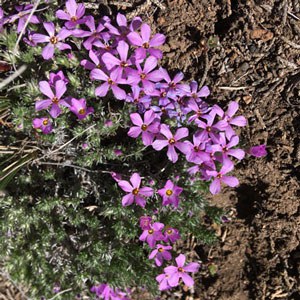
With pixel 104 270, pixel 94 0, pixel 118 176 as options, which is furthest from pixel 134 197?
pixel 94 0

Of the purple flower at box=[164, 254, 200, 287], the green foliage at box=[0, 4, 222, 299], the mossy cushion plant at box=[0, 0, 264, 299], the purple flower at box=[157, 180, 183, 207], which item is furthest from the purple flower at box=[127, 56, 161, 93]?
the purple flower at box=[164, 254, 200, 287]

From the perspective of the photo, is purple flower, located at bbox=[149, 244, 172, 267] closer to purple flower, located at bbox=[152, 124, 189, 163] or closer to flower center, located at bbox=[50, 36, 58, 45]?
purple flower, located at bbox=[152, 124, 189, 163]

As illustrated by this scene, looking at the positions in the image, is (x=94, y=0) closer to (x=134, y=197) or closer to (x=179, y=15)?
(x=179, y=15)

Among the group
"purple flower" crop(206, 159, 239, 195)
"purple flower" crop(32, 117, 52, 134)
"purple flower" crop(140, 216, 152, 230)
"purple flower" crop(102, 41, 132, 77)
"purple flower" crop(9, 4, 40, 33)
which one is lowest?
"purple flower" crop(140, 216, 152, 230)

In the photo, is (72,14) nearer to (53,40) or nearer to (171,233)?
(53,40)

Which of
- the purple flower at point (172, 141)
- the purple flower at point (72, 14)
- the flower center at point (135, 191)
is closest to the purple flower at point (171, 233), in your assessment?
the flower center at point (135, 191)

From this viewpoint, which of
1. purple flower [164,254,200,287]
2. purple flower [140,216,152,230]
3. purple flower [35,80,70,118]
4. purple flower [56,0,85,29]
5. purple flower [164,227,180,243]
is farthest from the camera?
purple flower [164,254,200,287]
